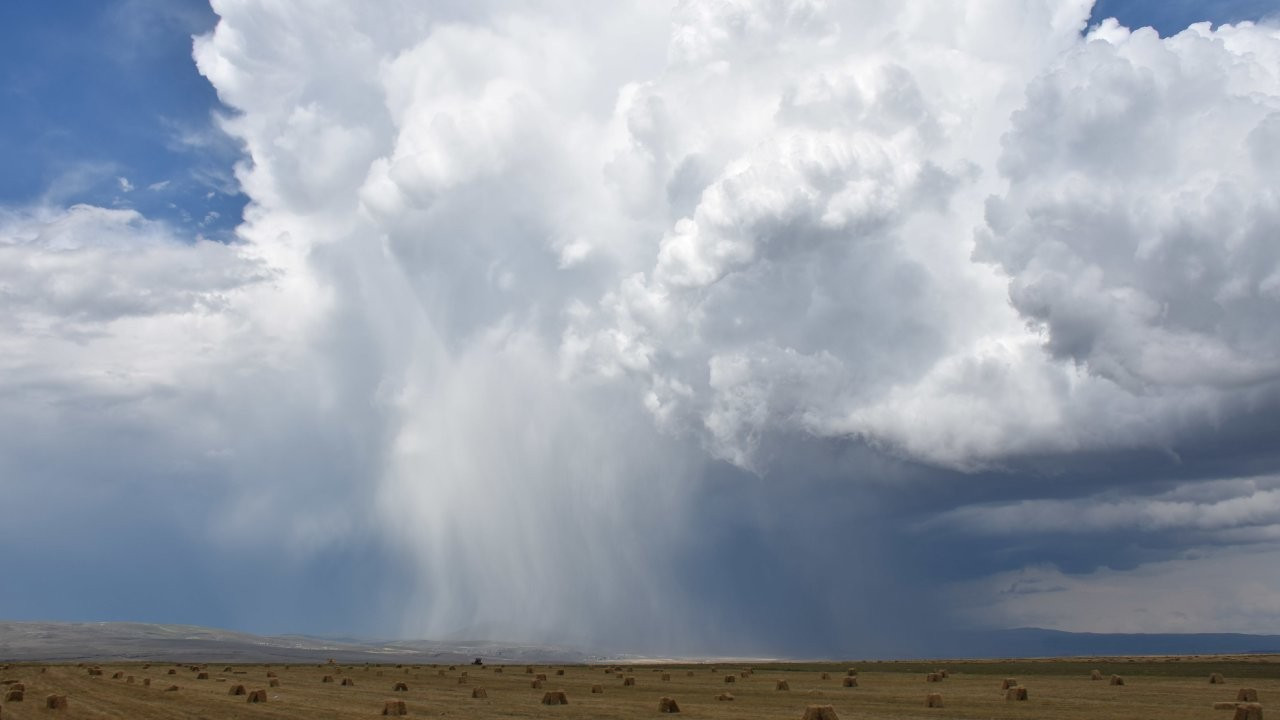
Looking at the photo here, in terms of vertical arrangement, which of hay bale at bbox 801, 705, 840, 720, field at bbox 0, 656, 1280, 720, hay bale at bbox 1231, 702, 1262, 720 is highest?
hay bale at bbox 1231, 702, 1262, 720

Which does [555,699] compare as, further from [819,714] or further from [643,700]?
[819,714]

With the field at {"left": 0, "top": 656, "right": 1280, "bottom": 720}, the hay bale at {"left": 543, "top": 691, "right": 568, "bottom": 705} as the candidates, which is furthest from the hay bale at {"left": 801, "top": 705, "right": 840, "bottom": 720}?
the hay bale at {"left": 543, "top": 691, "right": 568, "bottom": 705}

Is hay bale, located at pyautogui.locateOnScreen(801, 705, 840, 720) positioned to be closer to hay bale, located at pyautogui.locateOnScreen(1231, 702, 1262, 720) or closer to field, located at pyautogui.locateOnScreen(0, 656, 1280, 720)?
field, located at pyautogui.locateOnScreen(0, 656, 1280, 720)

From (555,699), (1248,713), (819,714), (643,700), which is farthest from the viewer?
(643,700)

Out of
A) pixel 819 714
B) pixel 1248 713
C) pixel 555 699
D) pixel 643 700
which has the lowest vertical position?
pixel 643 700

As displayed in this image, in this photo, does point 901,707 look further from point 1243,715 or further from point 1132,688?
point 1132,688

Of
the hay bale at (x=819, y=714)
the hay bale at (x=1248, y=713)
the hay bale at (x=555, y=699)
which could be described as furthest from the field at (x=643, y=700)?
the hay bale at (x=819, y=714)

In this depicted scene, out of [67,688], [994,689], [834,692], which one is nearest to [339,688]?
Answer: [67,688]

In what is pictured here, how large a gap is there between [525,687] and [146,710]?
30272 mm

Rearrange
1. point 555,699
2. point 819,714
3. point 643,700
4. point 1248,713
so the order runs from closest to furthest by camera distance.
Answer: point 1248,713 < point 819,714 < point 555,699 < point 643,700

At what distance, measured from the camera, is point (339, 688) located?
234ft

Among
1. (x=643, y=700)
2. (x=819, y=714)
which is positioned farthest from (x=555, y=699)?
(x=819, y=714)

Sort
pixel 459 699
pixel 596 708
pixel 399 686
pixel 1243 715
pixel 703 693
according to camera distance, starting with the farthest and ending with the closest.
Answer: pixel 399 686 → pixel 703 693 → pixel 459 699 → pixel 596 708 → pixel 1243 715

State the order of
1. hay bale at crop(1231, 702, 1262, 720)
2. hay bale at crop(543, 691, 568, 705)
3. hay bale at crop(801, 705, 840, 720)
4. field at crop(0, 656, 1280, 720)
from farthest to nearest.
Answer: hay bale at crop(543, 691, 568, 705)
field at crop(0, 656, 1280, 720)
hay bale at crop(801, 705, 840, 720)
hay bale at crop(1231, 702, 1262, 720)
